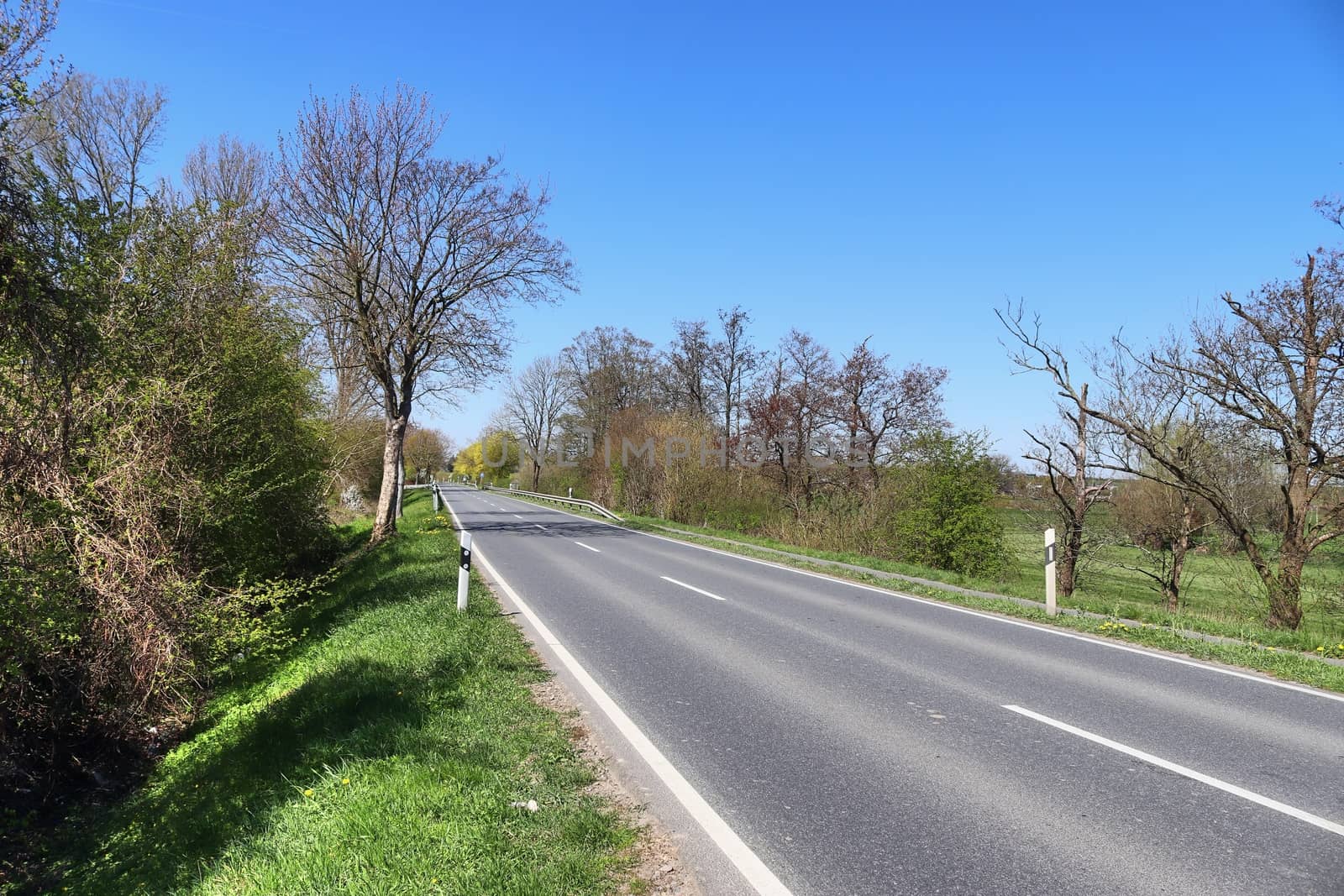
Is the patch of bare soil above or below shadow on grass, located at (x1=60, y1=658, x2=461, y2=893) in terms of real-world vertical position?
above

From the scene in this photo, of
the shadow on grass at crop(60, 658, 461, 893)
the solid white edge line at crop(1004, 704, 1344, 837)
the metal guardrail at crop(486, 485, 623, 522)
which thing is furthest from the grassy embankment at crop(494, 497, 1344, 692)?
the metal guardrail at crop(486, 485, 623, 522)

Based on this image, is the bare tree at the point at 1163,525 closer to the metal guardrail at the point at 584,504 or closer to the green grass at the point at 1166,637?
the green grass at the point at 1166,637

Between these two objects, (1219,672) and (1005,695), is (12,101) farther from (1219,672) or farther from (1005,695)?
(1219,672)

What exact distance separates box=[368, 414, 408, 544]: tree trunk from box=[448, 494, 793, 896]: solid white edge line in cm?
1385

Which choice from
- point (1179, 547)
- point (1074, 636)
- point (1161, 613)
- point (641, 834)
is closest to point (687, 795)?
point (641, 834)

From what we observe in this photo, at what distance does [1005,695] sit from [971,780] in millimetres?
2047

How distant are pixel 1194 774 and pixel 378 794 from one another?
15.9 ft

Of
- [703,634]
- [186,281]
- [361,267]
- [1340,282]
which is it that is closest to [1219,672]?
[703,634]

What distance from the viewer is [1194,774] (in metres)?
4.45

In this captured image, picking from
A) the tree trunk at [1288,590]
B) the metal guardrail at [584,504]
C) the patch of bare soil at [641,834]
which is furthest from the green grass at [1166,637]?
the metal guardrail at [584,504]

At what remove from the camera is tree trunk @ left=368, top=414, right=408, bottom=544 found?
20.0 metres

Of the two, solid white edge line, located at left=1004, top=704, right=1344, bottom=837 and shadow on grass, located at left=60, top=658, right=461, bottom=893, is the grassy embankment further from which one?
shadow on grass, located at left=60, top=658, right=461, bottom=893

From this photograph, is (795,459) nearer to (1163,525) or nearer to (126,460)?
(1163,525)

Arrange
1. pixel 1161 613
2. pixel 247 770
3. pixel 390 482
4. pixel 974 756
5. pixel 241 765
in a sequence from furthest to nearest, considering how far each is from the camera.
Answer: pixel 390 482 → pixel 1161 613 → pixel 241 765 → pixel 247 770 → pixel 974 756
